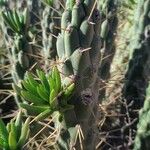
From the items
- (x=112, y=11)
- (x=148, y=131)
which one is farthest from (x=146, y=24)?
(x=148, y=131)

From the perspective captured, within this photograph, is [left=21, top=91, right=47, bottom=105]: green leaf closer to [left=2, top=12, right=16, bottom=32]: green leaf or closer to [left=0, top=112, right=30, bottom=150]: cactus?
[left=0, top=112, right=30, bottom=150]: cactus

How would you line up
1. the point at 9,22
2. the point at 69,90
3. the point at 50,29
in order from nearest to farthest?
the point at 69,90 < the point at 9,22 < the point at 50,29

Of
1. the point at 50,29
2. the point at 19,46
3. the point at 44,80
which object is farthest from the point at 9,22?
the point at 44,80

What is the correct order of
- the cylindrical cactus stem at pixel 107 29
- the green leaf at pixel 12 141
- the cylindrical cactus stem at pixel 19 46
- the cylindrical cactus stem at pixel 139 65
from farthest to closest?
1. the cylindrical cactus stem at pixel 139 65
2. the cylindrical cactus stem at pixel 107 29
3. the cylindrical cactus stem at pixel 19 46
4. the green leaf at pixel 12 141

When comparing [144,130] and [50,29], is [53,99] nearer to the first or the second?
[144,130]

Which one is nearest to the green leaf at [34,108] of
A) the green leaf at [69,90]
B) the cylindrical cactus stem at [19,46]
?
the green leaf at [69,90]

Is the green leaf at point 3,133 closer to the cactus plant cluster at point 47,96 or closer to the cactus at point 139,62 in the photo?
the cactus plant cluster at point 47,96

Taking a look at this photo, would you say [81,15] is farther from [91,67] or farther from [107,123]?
[107,123]
